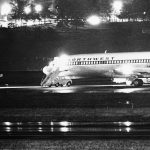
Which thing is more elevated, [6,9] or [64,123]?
[6,9]

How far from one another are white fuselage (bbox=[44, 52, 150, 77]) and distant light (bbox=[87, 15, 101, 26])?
48.4 m

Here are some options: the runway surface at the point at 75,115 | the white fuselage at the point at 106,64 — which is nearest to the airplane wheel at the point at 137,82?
the white fuselage at the point at 106,64

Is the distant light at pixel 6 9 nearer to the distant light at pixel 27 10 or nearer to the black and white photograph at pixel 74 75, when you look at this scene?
the black and white photograph at pixel 74 75

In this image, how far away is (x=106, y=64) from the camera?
200 feet

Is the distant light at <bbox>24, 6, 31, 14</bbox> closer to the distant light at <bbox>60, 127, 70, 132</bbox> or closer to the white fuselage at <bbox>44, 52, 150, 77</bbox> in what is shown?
the white fuselage at <bbox>44, 52, 150, 77</bbox>

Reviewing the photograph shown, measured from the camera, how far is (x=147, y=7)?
11662cm

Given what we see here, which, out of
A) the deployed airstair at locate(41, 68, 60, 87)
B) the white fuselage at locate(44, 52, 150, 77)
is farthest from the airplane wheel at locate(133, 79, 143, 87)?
the deployed airstair at locate(41, 68, 60, 87)

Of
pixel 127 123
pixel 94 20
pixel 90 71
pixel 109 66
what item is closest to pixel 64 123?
pixel 127 123

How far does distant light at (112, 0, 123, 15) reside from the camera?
400 feet

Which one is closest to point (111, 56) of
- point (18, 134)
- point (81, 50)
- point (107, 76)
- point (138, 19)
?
point (107, 76)

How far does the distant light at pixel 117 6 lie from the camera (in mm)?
122000

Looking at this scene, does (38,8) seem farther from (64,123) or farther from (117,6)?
(64,123)

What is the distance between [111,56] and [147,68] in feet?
16.5

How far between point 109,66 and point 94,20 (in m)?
57.7
